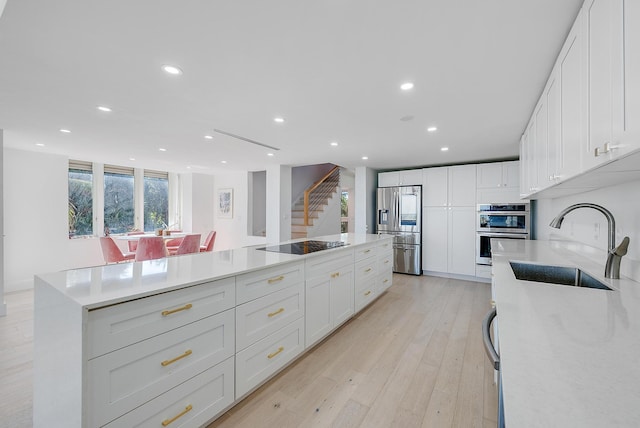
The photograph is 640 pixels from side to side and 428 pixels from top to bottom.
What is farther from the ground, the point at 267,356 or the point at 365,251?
the point at 365,251

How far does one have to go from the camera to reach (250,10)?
4.60 feet

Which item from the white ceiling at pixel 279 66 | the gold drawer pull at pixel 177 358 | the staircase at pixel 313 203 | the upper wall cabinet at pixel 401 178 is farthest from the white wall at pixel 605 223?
the staircase at pixel 313 203

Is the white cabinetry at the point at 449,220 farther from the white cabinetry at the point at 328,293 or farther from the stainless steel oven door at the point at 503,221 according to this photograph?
the white cabinetry at the point at 328,293

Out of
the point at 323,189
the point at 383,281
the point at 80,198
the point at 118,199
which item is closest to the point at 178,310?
the point at 383,281

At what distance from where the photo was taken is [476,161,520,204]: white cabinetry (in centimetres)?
456

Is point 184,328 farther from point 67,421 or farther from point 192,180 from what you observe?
point 192,180

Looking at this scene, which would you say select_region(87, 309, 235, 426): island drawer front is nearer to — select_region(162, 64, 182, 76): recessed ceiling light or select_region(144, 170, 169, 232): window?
select_region(162, 64, 182, 76): recessed ceiling light

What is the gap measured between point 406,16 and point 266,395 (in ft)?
8.28

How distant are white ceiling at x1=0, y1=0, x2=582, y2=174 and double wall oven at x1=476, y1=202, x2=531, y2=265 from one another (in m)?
1.37

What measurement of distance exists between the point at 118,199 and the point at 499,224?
813cm

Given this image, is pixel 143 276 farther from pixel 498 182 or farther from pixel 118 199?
pixel 118 199

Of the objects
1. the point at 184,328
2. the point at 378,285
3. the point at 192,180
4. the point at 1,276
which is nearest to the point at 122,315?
the point at 184,328

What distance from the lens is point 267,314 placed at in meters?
1.90

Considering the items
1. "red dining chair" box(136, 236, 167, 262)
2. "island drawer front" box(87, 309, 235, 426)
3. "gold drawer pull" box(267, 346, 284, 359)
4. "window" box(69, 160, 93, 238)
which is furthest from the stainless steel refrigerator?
"window" box(69, 160, 93, 238)
